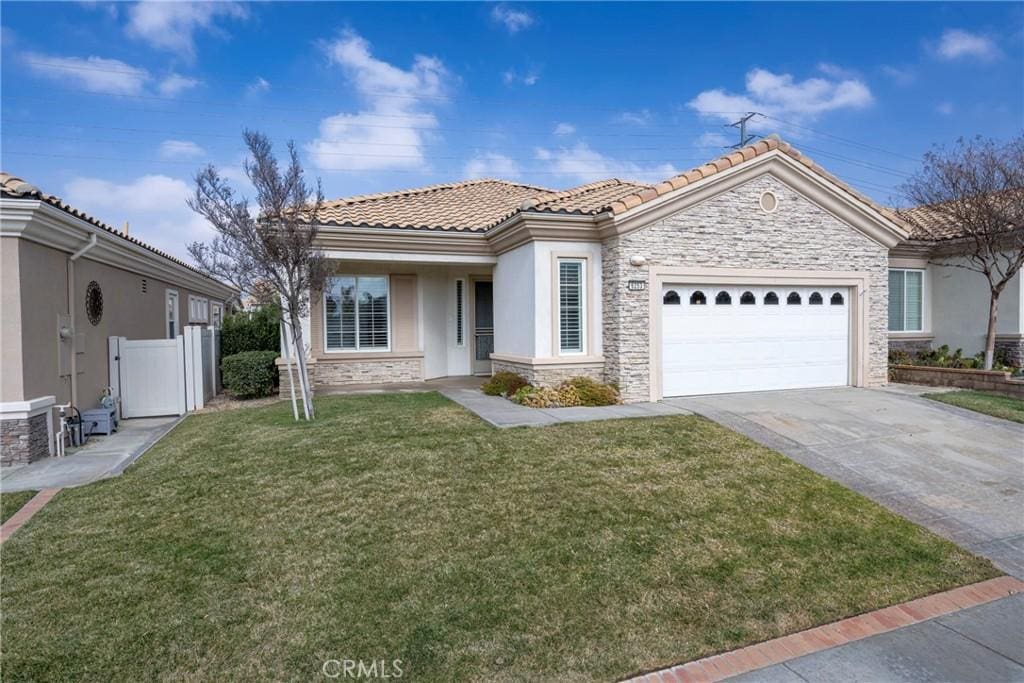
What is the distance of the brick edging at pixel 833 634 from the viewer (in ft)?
12.6

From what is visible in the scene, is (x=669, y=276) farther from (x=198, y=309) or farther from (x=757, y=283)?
(x=198, y=309)

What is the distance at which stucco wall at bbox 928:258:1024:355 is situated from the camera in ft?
49.0

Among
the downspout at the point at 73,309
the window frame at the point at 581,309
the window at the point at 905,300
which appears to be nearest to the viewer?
the downspout at the point at 73,309

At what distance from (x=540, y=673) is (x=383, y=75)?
21.2 m

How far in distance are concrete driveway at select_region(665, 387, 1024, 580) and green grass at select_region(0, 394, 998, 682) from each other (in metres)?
0.48

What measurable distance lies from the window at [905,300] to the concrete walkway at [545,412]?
9.95 meters

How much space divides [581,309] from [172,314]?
12437 millimetres

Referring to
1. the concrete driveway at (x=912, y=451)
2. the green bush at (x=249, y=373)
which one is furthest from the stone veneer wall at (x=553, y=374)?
the green bush at (x=249, y=373)

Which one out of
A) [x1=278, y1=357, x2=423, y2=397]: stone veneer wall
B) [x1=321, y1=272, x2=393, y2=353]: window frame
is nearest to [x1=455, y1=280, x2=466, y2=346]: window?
[x1=278, y1=357, x2=423, y2=397]: stone veneer wall

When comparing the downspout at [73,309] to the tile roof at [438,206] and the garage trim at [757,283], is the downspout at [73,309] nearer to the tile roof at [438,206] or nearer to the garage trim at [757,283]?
the tile roof at [438,206]

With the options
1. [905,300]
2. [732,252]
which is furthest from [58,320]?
[905,300]

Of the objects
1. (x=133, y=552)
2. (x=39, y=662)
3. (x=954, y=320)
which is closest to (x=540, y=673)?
(x=39, y=662)

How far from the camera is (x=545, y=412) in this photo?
33.4 ft

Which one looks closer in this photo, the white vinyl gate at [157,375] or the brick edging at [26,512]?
the brick edging at [26,512]
